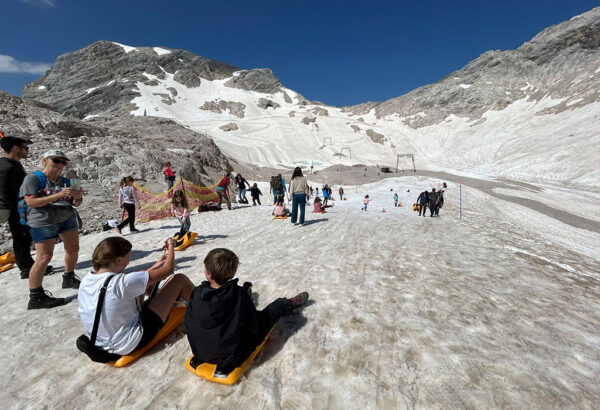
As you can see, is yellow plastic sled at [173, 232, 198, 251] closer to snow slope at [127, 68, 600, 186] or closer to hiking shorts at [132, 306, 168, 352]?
hiking shorts at [132, 306, 168, 352]

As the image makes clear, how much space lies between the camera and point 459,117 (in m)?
78.4

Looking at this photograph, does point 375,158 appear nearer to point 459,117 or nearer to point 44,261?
point 459,117

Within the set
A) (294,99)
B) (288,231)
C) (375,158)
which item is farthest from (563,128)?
(294,99)

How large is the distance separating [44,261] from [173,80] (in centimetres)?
13134

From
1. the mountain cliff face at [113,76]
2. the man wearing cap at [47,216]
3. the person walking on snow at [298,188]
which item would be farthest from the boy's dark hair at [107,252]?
the mountain cliff face at [113,76]

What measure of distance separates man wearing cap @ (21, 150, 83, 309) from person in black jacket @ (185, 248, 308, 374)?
2996 millimetres

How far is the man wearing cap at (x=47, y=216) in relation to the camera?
3.99 meters

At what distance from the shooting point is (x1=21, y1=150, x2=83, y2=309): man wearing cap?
13.1 feet

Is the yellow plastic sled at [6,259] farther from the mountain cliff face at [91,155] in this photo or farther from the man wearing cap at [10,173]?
the mountain cliff face at [91,155]

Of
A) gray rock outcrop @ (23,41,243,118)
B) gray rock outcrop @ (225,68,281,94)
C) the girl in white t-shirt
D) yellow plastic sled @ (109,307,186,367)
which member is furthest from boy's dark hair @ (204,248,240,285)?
gray rock outcrop @ (225,68,281,94)

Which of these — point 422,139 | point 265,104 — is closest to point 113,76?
point 265,104

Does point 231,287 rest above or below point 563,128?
below

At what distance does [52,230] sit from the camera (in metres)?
4.25

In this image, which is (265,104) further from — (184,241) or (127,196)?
(184,241)
